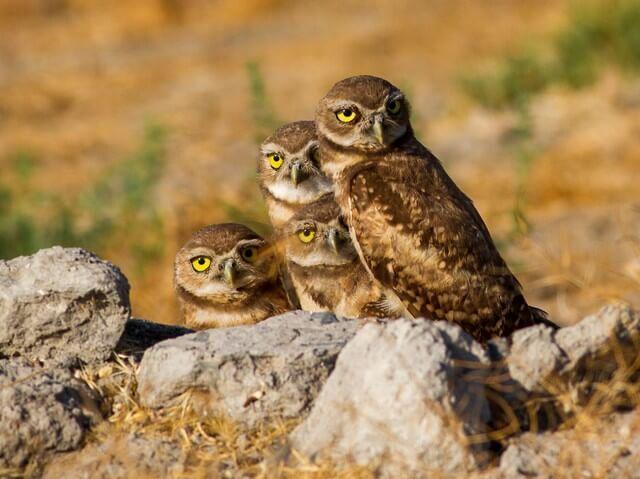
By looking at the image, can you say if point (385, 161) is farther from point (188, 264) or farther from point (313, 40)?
point (313, 40)

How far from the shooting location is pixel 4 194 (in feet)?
42.3

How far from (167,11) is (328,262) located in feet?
82.5

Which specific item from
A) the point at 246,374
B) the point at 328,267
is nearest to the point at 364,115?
the point at 328,267

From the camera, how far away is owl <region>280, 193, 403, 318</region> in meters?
6.47

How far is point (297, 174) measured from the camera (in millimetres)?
7047

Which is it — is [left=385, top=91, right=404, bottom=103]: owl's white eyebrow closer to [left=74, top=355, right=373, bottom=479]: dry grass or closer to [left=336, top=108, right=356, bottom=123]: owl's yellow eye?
[left=336, top=108, right=356, bottom=123]: owl's yellow eye

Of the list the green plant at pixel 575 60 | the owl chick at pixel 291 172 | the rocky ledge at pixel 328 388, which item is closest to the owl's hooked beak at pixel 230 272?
the owl chick at pixel 291 172

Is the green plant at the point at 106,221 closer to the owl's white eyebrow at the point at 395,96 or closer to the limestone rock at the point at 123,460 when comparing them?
the owl's white eyebrow at the point at 395,96

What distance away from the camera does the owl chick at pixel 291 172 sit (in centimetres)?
706

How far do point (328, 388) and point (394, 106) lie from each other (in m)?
2.22

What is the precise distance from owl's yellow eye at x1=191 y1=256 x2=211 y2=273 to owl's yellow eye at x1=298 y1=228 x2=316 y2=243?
668 mm

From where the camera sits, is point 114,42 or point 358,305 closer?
point 358,305

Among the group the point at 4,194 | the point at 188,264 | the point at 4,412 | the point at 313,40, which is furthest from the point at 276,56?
the point at 4,412

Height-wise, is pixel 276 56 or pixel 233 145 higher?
pixel 276 56
